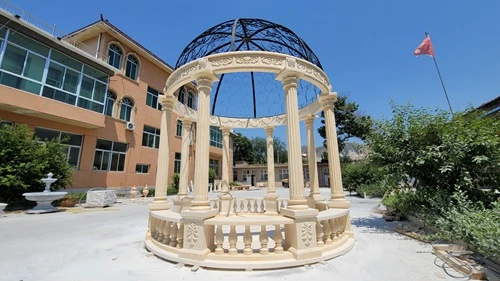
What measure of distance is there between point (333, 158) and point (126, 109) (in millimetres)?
18201

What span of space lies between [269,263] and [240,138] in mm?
48447

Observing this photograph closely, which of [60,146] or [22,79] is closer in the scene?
[22,79]

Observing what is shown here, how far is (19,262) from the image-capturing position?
4.18m

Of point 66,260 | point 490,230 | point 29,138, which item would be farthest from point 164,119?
point 29,138

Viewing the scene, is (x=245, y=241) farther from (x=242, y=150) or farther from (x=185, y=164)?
(x=242, y=150)

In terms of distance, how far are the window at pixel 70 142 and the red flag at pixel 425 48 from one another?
23.4 meters

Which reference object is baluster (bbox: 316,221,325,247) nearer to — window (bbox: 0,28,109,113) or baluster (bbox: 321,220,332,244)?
baluster (bbox: 321,220,332,244)

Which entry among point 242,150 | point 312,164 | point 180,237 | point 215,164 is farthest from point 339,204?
point 242,150

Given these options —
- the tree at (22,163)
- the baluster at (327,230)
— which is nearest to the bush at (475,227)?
the baluster at (327,230)

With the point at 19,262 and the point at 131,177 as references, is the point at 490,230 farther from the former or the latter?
the point at 131,177

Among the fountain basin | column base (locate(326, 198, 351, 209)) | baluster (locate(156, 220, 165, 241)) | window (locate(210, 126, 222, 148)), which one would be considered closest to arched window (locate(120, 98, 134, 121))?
the fountain basin

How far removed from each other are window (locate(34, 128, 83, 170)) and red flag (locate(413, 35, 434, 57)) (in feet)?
76.9

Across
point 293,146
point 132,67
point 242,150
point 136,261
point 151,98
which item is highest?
point 132,67

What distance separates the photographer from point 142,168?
1984cm
